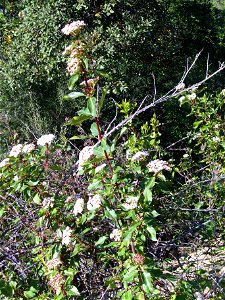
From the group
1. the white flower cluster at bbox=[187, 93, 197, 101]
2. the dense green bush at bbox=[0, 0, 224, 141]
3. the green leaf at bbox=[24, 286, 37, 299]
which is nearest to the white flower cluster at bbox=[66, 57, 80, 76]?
the green leaf at bbox=[24, 286, 37, 299]

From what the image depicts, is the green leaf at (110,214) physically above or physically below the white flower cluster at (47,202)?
below

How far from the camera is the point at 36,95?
7281 millimetres

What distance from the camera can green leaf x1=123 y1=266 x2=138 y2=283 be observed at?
5.24ft

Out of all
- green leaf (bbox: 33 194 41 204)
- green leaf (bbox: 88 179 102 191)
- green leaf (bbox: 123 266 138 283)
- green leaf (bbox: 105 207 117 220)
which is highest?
green leaf (bbox: 88 179 102 191)

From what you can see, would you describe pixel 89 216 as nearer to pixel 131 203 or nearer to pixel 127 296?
pixel 131 203

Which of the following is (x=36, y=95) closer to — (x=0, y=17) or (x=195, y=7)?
(x=0, y=17)

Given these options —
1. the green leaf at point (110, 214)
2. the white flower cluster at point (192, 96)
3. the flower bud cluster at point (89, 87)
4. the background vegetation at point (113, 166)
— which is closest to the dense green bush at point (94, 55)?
the background vegetation at point (113, 166)

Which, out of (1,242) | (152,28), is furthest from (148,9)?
(1,242)

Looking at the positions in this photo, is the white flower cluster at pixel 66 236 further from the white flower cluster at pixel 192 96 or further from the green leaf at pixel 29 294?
the white flower cluster at pixel 192 96

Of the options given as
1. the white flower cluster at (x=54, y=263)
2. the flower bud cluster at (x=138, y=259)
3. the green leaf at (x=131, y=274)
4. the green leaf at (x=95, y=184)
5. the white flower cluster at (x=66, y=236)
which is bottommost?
the green leaf at (x=131, y=274)

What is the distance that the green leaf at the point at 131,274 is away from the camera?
1598mm

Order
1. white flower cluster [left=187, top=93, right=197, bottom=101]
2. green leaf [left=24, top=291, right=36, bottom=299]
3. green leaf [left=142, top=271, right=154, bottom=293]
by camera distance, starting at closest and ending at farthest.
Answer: green leaf [left=142, top=271, right=154, bottom=293]
green leaf [left=24, top=291, right=36, bottom=299]
white flower cluster [left=187, top=93, right=197, bottom=101]

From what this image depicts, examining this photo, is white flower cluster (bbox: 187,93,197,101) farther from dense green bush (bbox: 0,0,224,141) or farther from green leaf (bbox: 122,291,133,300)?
dense green bush (bbox: 0,0,224,141)

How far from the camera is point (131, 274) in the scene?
1606mm
